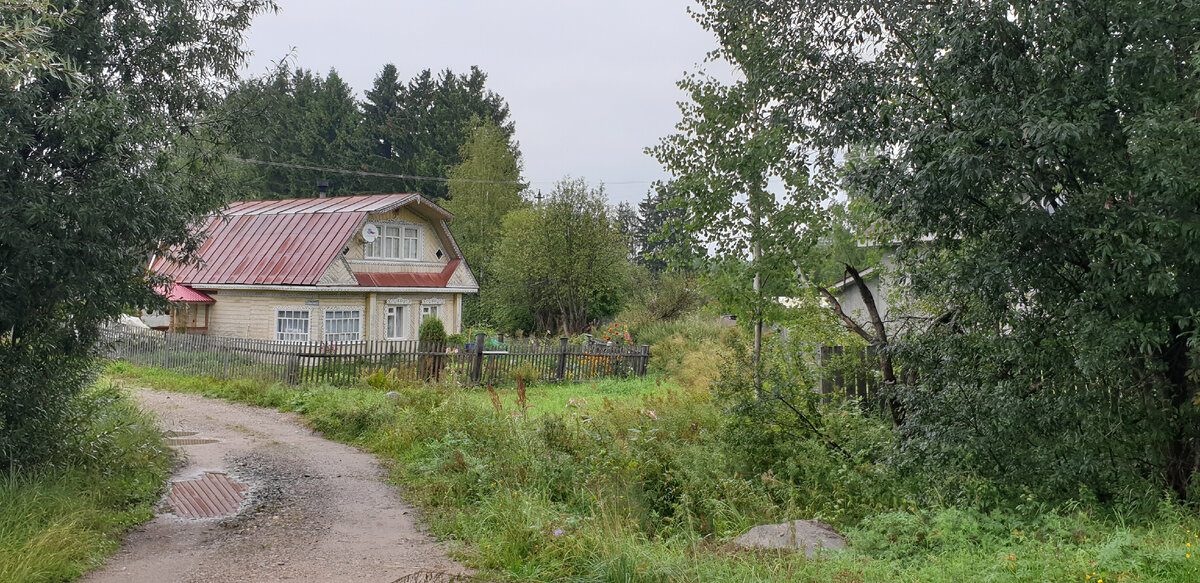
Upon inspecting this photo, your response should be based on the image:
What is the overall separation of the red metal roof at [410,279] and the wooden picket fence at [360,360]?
3.14 meters

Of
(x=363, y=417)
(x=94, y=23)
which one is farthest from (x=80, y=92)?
(x=363, y=417)

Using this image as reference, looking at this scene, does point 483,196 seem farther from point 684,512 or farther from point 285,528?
point 684,512

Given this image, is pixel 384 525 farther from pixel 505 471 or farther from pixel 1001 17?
pixel 1001 17

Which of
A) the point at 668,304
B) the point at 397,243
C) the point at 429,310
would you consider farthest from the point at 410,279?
the point at 668,304

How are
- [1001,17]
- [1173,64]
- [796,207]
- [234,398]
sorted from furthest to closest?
[234,398]
[796,207]
[1001,17]
[1173,64]

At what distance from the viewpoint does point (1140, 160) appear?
19.0 ft

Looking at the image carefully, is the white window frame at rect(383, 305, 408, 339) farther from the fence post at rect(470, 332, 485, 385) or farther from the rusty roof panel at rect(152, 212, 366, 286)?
the fence post at rect(470, 332, 485, 385)

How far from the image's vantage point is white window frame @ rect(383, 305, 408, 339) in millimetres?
26984

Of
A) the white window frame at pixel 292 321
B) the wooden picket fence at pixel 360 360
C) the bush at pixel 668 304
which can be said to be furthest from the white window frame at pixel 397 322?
the bush at pixel 668 304

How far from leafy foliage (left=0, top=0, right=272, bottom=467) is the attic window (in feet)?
58.6

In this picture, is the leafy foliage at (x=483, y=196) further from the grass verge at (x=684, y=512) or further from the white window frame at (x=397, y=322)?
the grass verge at (x=684, y=512)

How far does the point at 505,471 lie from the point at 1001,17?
611cm

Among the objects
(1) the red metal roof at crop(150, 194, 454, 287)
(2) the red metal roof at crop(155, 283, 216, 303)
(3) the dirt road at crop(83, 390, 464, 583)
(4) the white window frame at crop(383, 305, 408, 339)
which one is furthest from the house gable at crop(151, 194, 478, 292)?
(3) the dirt road at crop(83, 390, 464, 583)

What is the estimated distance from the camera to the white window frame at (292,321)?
24656 mm
